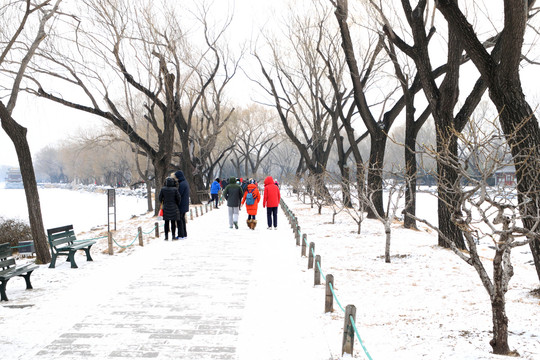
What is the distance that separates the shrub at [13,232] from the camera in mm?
15241

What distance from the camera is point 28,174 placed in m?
9.30

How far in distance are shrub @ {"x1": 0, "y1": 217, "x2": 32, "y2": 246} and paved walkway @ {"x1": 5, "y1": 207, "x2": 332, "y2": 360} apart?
724cm

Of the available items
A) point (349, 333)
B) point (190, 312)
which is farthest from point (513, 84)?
point (190, 312)

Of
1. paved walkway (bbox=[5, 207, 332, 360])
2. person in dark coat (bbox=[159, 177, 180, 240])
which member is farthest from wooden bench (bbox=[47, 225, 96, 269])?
person in dark coat (bbox=[159, 177, 180, 240])

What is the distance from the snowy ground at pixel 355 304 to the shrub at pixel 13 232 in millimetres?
7070

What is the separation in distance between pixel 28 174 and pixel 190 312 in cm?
577

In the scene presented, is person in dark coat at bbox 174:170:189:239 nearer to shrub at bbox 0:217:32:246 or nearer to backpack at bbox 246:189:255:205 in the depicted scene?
backpack at bbox 246:189:255:205

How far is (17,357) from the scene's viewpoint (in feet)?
14.3

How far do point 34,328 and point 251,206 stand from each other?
9.37 metres

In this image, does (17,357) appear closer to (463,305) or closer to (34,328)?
(34,328)

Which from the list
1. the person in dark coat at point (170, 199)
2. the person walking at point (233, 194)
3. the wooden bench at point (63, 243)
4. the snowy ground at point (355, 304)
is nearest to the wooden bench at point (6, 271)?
the snowy ground at point (355, 304)

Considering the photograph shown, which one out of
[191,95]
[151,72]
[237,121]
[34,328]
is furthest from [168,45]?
[237,121]

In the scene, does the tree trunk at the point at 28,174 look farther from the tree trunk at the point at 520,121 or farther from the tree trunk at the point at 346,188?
the tree trunk at the point at 520,121

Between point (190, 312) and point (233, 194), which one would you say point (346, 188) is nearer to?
point (233, 194)
